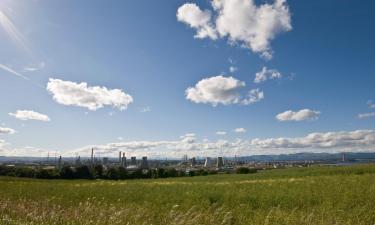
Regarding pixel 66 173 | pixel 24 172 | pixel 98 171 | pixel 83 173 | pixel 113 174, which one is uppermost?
pixel 98 171

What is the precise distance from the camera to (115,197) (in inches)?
1059

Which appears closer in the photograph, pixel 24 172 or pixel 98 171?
pixel 24 172

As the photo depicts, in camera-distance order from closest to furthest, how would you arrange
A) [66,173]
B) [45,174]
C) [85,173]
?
[45,174] → [66,173] → [85,173]

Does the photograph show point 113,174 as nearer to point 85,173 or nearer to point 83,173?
point 85,173

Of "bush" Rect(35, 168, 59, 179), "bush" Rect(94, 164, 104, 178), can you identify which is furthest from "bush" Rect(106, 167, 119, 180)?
"bush" Rect(35, 168, 59, 179)

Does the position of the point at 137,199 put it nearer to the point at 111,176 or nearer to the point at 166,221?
the point at 166,221

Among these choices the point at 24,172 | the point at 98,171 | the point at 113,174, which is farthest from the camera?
the point at 98,171

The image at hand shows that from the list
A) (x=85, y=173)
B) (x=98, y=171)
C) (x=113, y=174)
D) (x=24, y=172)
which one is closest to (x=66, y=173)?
(x=85, y=173)

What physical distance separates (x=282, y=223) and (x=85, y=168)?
9801 centimetres

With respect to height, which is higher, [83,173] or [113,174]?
[83,173]

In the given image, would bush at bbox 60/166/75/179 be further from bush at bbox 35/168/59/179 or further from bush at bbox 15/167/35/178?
bush at bbox 15/167/35/178

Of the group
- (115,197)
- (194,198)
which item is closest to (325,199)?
(194,198)

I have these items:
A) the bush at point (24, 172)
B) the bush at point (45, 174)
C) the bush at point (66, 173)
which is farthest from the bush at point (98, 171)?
the bush at point (24, 172)

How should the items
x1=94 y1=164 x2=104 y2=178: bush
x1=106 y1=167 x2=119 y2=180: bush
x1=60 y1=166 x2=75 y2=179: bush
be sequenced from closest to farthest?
1. x1=60 y1=166 x2=75 y2=179: bush
2. x1=106 y1=167 x2=119 y2=180: bush
3. x1=94 y1=164 x2=104 y2=178: bush
